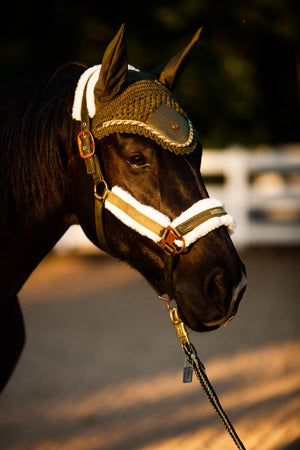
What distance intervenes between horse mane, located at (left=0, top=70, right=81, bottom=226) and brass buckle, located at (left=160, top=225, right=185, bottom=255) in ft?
1.64

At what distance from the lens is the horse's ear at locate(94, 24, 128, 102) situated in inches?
65.8

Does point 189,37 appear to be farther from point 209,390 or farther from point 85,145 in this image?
point 209,390

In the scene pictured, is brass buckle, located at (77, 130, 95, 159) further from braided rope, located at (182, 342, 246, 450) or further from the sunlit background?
the sunlit background

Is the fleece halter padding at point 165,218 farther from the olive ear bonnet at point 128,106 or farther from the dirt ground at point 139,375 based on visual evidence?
the dirt ground at point 139,375

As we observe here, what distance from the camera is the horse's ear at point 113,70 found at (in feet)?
5.48

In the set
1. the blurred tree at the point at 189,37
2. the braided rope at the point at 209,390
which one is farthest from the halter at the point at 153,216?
the blurred tree at the point at 189,37

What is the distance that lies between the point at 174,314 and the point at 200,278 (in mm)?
257

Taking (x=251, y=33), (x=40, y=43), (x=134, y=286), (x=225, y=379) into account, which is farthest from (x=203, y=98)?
(x=225, y=379)

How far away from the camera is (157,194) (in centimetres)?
171

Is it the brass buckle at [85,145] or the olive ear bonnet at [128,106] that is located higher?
the olive ear bonnet at [128,106]

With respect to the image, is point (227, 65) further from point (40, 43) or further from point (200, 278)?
point (200, 278)

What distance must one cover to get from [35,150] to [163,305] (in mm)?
3928

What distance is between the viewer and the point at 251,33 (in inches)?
465

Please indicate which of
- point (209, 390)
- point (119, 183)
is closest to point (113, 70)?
point (119, 183)
